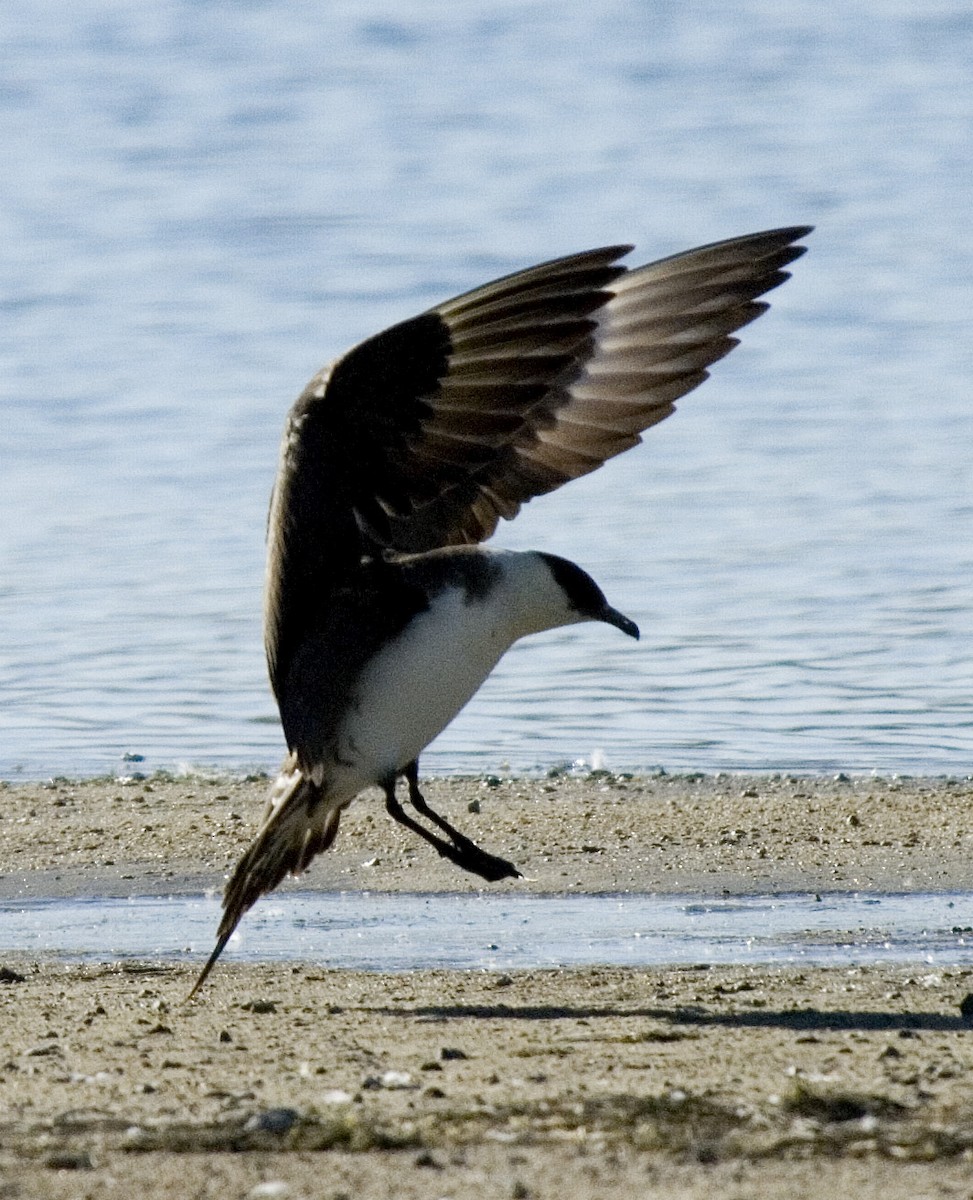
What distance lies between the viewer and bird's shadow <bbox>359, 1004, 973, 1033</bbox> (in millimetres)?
5969

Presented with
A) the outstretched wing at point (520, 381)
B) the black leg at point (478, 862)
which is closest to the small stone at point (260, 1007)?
the black leg at point (478, 862)

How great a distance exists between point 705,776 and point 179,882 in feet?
7.17

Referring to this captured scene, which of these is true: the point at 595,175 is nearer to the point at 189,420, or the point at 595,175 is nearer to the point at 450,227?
the point at 450,227

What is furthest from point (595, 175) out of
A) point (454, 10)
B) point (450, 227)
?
point (454, 10)

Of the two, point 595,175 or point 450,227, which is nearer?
point 450,227

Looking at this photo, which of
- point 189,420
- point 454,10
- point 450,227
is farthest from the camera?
point 454,10

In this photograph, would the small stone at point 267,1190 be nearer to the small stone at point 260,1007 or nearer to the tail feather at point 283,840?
the small stone at point 260,1007

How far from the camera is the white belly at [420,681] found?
680 centimetres

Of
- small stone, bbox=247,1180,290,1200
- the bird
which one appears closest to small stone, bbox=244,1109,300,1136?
small stone, bbox=247,1180,290,1200

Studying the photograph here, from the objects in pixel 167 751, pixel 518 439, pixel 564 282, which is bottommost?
pixel 167 751

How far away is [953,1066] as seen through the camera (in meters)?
5.50

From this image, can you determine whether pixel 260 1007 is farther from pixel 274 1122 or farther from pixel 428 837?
pixel 274 1122

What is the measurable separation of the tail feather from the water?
0.29 m

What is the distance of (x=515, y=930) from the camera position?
7.27 metres
